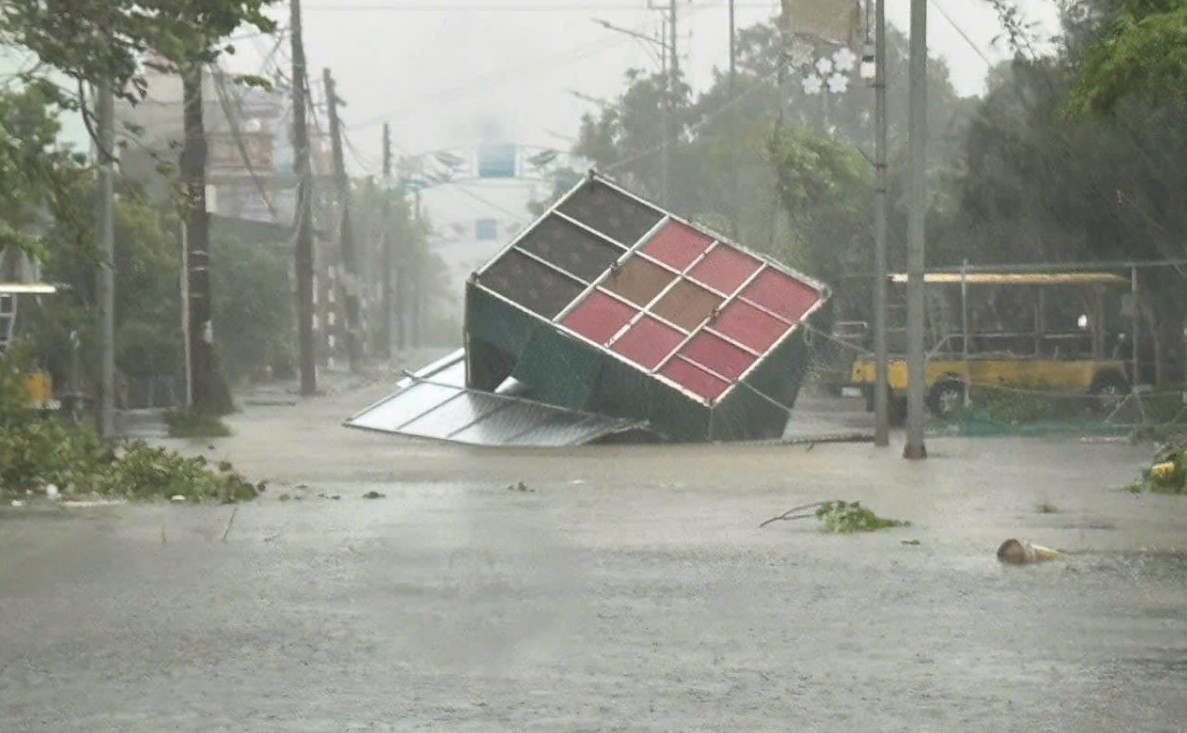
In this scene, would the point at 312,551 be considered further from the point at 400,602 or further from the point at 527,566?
the point at 400,602

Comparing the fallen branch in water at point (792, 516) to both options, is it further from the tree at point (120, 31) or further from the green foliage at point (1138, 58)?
the tree at point (120, 31)

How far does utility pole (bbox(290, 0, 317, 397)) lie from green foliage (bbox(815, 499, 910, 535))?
42.4 metres

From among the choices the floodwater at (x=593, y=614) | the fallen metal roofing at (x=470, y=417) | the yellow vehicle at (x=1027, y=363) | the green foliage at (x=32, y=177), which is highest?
the green foliage at (x=32, y=177)

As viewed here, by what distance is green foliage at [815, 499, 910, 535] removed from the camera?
1790cm

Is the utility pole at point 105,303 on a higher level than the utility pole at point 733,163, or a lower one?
lower

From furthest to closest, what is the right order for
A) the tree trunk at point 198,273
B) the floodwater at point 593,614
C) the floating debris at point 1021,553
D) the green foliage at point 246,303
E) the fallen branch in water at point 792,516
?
the green foliage at point 246,303
the tree trunk at point 198,273
the fallen branch in water at point 792,516
the floating debris at point 1021,553
the floodwater at point 593,614

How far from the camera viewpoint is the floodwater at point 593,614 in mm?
9328

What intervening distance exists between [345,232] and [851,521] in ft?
236

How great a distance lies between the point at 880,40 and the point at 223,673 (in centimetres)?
2246

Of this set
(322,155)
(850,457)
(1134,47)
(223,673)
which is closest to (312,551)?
(223,673)

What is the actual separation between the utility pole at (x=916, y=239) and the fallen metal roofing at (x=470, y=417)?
14.1 ft

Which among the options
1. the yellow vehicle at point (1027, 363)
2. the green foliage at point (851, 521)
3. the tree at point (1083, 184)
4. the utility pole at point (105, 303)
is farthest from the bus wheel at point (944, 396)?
the green foliage at point (851, 521)

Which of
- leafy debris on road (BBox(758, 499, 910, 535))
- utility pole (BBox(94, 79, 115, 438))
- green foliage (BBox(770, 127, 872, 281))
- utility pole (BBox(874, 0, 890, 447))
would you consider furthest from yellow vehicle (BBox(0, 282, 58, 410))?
green foliage (BBox(770, 127, 872, 281))

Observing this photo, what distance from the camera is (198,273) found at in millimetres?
41250
